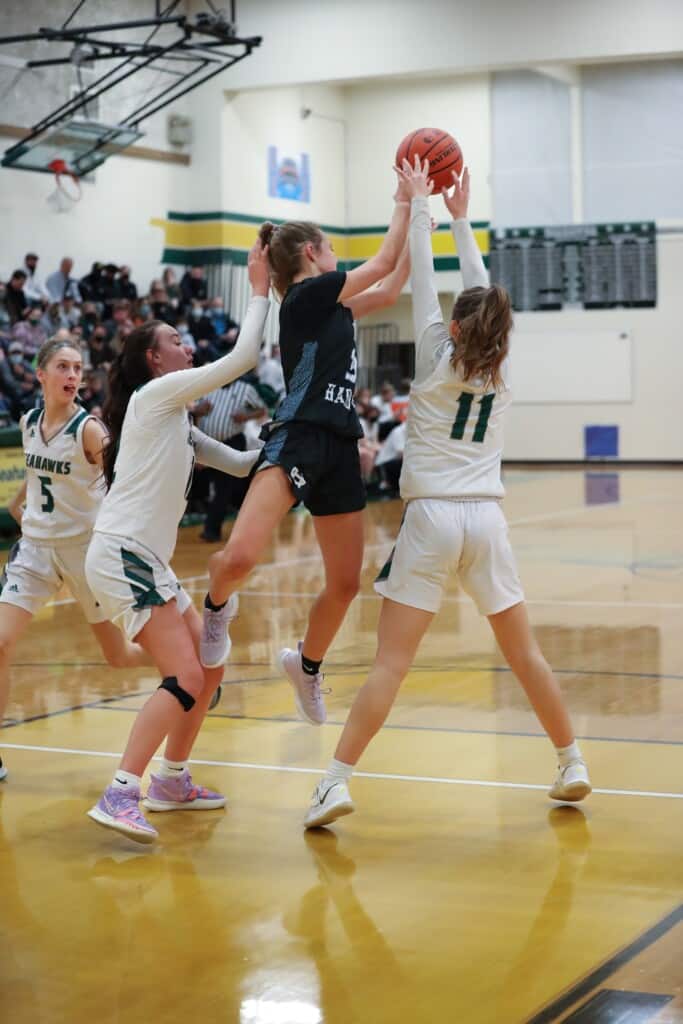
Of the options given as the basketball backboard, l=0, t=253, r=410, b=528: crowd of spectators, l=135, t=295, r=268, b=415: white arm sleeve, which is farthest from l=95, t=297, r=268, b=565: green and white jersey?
the basketball backboard

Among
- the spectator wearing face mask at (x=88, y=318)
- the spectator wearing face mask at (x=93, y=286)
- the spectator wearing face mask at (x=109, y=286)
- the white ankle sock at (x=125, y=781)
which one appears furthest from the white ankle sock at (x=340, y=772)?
the spectator wearing face mask at (x=109, y=286)

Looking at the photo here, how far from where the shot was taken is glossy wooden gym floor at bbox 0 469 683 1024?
3398mm

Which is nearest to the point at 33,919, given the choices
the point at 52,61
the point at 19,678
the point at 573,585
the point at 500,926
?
the point at 500,926

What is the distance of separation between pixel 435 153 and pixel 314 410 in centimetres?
95

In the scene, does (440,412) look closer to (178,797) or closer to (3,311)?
(178,797)

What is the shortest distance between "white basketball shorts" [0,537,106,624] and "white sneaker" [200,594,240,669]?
723 mm

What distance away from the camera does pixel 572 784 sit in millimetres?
4902

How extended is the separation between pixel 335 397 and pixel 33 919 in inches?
72.9

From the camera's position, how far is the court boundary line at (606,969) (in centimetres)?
323

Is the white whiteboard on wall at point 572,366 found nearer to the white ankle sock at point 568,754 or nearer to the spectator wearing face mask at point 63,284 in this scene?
the spectator wearing face mask at point 63,284

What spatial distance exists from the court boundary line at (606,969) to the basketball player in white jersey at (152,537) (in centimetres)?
154

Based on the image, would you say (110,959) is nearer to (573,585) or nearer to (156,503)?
(156,503)

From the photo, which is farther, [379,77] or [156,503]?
[379,77]

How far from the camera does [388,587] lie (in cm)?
473
